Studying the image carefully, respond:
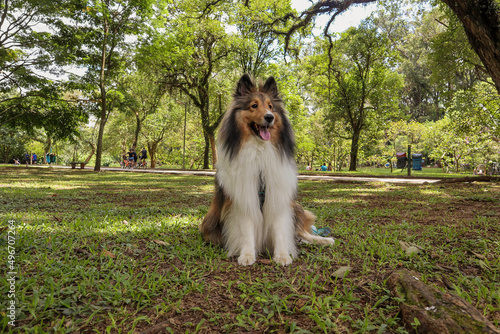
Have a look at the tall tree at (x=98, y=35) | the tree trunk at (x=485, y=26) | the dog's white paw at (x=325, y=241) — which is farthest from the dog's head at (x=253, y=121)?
the tall tree at (x=98, y=35)

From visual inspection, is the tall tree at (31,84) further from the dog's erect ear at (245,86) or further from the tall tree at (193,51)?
the dog's erect ear at (245,86)

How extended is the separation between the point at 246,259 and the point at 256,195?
0.67m

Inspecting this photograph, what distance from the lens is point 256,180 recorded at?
9.93 ft

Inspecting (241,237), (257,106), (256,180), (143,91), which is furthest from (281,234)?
(143,91)

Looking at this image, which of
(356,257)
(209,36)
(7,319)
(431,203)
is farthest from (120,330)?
(209,36)

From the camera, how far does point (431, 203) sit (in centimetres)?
666

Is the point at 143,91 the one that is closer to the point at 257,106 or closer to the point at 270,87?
the point at 270,87

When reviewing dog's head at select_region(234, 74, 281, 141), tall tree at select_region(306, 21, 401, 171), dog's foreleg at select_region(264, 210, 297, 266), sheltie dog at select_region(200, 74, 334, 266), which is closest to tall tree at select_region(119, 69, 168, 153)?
tall tree at select_region(306, 21, 401, 171)

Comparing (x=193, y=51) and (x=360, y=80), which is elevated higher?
(x=193, y=51)

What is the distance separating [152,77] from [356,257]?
77.4 ft

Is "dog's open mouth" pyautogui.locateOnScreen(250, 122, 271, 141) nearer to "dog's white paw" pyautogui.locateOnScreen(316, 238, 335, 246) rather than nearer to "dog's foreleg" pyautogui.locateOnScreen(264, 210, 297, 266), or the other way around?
"dog's foreleg" pyautogui.locateOnScreen(264, 210, 297, 266)

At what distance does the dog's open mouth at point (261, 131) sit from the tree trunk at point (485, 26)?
5194 mm

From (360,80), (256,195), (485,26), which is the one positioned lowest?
(256,195)

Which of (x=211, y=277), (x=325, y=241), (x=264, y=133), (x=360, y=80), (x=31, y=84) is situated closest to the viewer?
(x=211, y=277)
